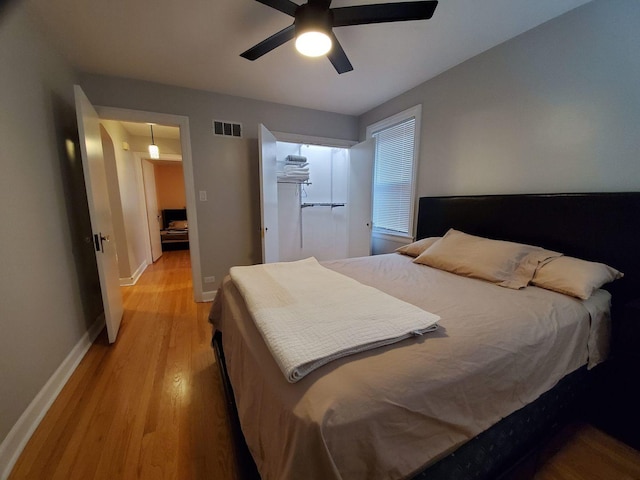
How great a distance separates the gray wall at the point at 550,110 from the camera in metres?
1.48

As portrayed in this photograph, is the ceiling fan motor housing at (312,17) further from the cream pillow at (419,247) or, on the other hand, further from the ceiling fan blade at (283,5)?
the cream pillow at (419,247)

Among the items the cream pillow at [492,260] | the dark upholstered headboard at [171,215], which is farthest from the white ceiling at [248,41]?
the dark upholstered headboard at [171,215]

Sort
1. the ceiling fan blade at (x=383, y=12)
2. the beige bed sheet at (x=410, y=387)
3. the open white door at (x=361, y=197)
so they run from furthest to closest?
the open white door at (x=361, y=197) < the ceiling fan blade at (x=383, y=12) < the beige bed sheet at (x=410, y=387)

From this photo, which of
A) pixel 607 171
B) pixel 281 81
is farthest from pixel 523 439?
pixel 281 81

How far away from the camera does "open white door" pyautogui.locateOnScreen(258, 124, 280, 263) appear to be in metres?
2.81

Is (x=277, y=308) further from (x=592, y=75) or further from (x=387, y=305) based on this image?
(x=592, y=75)

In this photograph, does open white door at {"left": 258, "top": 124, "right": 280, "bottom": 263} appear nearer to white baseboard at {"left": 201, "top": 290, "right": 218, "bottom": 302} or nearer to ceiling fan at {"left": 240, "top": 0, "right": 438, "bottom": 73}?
white baseboard at {"left": 201, "top": 290, "right": 218, "bottom": 302}

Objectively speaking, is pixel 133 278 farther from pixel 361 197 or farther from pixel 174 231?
pixel 361 197

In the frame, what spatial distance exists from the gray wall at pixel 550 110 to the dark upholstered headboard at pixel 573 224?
0.13 meters

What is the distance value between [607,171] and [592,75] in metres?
0.62

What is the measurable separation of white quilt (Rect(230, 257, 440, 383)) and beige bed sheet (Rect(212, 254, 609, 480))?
0.15 feet

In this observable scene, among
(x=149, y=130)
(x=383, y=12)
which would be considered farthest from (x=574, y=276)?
(x=149, y=130)

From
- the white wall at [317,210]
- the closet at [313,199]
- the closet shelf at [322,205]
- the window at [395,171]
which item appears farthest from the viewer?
the closet shelf at [322,205]

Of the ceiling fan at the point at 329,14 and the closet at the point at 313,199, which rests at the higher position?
the ceiling fan at the point at 329,14
